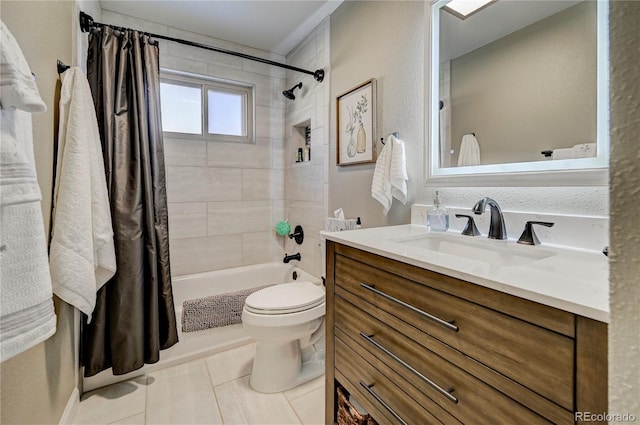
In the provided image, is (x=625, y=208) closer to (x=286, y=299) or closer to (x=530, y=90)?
(x=530, y=90)

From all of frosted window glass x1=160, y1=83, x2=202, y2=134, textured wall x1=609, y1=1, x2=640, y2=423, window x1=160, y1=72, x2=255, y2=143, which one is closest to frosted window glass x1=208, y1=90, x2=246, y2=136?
window x1=160, y1=72, x2=255, y2=143

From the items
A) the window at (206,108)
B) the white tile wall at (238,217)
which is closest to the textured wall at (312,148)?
the white tile wall at (238,217)

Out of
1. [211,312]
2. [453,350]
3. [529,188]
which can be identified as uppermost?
[529,188]

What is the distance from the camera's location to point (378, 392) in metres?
0.98

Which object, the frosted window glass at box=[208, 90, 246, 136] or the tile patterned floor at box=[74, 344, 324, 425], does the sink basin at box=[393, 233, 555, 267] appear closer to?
the tile patterned floor at box=[74, 344, 324, 425]

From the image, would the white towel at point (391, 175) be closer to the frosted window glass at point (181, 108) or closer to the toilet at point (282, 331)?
the toilet at point (282, 331)

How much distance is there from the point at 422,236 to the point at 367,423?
74 centimetres

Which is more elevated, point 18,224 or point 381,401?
point 18,224

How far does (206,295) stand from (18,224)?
6.09 ft

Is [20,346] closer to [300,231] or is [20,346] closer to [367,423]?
[367,423]

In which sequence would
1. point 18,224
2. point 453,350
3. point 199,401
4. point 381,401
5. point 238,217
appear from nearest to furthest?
1. point 18,224
2. point 453,350
3. point 381,401
4. point 199,401
5. point 238,217

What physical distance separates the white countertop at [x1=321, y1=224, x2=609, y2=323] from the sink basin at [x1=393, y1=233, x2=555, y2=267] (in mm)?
14

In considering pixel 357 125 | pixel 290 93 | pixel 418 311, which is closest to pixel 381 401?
pixel 418 311

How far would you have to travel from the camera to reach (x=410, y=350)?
2.78ft
